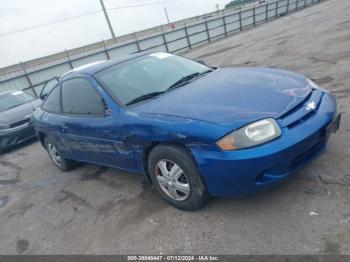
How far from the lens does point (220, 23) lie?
22.6 m

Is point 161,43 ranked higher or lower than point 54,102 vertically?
lower

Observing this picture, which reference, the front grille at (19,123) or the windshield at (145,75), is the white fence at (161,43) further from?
the windshield at (145,75)

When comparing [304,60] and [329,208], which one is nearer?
[329,208]

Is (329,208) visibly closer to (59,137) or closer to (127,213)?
(127,213)

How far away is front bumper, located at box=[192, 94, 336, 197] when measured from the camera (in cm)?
247

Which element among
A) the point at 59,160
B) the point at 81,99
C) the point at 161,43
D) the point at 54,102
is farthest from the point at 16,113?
the point at 161,43

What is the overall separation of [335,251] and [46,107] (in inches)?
172

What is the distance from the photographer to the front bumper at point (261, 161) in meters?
2.47

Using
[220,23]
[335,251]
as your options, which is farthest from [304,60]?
[220,23]

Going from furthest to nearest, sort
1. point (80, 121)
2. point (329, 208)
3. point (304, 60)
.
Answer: point (304, 60) → point (80, 121) → point (329, 208)

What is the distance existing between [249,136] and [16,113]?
23.2ft

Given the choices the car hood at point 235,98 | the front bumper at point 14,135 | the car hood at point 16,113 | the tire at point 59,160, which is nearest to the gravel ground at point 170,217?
the tire at point 59,160

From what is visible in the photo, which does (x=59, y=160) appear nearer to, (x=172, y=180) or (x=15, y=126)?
(x=172, y=180)

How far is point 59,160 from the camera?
16.9ft
